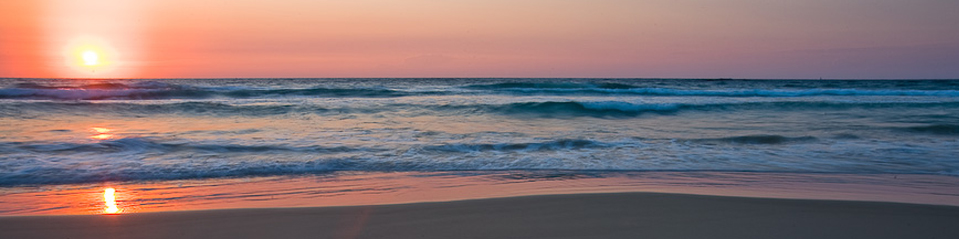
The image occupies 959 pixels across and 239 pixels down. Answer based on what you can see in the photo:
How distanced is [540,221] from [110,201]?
309 cm

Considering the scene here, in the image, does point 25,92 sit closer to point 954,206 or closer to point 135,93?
point 135,93

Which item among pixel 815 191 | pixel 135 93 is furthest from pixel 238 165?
pixel 135 93

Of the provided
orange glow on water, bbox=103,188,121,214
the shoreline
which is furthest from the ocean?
orange glow on water, bbox=103,188,121,214

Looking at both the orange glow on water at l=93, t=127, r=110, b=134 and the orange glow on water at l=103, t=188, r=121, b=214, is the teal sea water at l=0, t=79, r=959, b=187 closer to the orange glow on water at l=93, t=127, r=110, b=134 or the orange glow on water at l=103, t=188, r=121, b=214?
the orange glow on water at l=93, t=127, r=110, b=134

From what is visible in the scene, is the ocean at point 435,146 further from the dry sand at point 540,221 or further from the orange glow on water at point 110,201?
the dry sand at point 540,221

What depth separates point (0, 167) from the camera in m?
5.84

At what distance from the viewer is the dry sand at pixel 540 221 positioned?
326cm

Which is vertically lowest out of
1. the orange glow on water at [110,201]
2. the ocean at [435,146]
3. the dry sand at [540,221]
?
the dry sand at [540,221]

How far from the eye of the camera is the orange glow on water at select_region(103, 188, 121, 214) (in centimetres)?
387

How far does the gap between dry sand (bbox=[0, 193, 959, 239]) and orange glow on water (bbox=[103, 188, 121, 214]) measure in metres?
0.23

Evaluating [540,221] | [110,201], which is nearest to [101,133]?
[110,201]

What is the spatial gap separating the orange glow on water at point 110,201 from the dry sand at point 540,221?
233 mm

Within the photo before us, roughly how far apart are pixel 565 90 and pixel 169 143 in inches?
1034

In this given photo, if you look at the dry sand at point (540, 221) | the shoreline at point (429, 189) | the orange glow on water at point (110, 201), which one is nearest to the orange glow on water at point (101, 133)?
the shoreline at point (429, 189)
